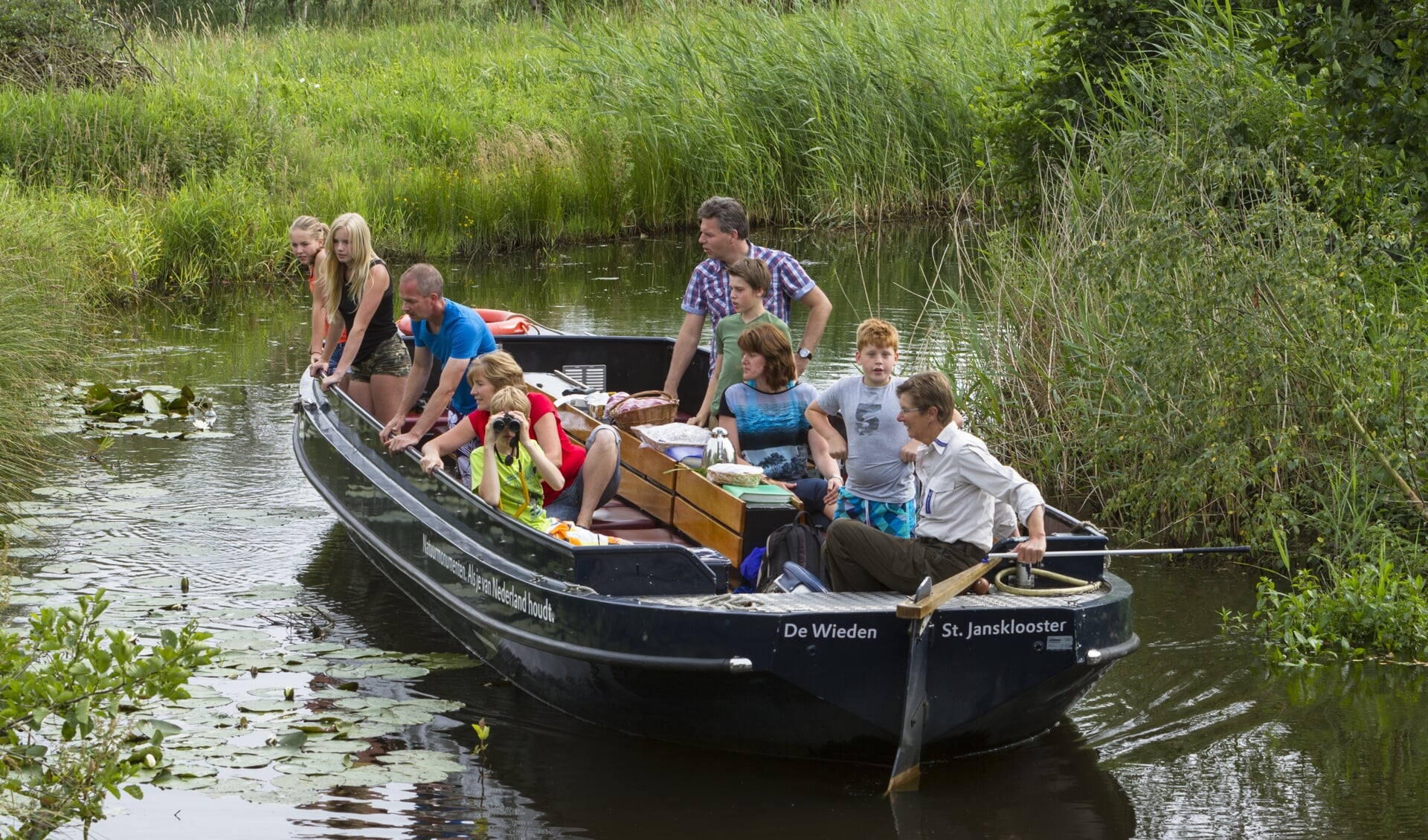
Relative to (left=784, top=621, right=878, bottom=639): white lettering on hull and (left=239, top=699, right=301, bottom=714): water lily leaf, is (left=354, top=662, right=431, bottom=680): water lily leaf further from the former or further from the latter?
(left=784, top=621, right=878, bottom=639): white lettering on hull

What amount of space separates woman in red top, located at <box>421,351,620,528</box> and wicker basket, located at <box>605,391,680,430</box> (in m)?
0.98

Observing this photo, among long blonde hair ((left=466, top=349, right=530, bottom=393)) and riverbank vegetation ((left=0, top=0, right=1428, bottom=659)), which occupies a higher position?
riverbank vegetation ((left=0, top=0, right=1428, bottom=659))

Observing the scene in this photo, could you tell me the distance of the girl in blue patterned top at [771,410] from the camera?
25.0 feet

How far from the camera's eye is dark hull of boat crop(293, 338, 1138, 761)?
19.2ft

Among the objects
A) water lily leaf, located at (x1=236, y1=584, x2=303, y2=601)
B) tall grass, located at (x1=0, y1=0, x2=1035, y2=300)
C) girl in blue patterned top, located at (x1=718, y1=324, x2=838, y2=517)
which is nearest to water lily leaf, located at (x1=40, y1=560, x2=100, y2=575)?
water lily leaf, located at (x1=236, y1=584, x2=303, y2=601)

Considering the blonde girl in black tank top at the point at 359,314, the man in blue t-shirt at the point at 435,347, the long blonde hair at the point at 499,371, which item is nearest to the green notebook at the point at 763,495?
the long blonde hair at the point at 499,371

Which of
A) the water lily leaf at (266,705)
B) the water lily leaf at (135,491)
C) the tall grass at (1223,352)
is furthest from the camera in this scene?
the water lily leaf at (135,491)

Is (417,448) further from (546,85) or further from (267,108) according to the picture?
(546,85)

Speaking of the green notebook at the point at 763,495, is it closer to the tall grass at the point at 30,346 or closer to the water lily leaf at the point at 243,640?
the water lily leaf at the point at 243,640

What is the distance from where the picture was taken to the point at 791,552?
6832mm

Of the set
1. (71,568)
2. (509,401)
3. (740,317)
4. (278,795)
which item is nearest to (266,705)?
(278,795)

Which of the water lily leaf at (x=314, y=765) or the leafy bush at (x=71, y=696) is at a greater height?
the leafy bush at (x=71, y=696)

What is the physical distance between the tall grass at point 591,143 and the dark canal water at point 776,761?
335 inches

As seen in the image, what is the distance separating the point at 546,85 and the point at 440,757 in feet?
63.5
